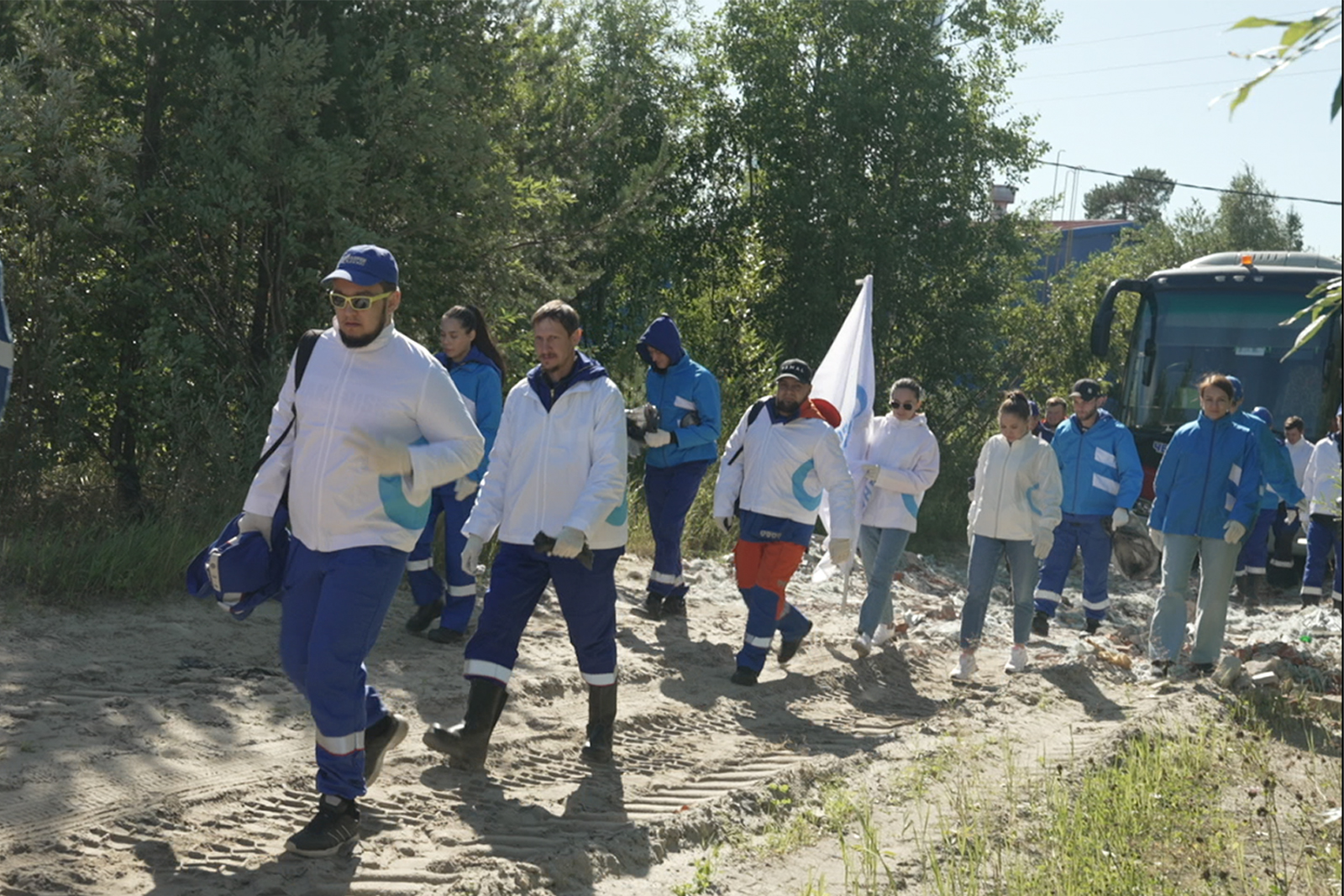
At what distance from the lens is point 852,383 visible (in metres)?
11.3

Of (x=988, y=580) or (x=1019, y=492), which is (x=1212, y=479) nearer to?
(x=1019, y=492)

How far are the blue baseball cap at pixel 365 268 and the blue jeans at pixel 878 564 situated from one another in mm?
5555

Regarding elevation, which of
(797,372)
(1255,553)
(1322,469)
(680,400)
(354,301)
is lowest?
(1255,553)

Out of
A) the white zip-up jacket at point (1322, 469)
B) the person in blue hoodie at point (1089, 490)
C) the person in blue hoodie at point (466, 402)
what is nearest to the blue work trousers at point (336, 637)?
the person in blue hoodie at point (466, 402)

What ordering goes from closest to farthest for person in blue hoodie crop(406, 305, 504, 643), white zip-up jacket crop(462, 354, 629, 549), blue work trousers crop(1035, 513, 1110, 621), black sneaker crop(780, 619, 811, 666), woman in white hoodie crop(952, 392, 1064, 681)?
white zip-up jacket crop(462, 354, 629, 549), person in blue hoodie crop(406, 305, 504, 643), black sneaker crop(780, 619, 811, 666), woman in white hoodie crop(952, 392, 1064, 681), blue work trousers crop(1035, 513, 1110, 621)

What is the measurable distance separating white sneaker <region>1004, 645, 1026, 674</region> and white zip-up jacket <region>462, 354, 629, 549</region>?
4627 mm

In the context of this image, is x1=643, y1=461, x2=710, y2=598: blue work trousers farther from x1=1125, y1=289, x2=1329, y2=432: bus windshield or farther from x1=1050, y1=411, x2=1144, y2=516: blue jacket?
x1=1125, y1=289, x2=1329, y2=432: bus windshield

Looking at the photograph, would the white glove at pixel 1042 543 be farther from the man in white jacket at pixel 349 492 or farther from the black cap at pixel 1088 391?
the man in white jacket at pixel 349 492

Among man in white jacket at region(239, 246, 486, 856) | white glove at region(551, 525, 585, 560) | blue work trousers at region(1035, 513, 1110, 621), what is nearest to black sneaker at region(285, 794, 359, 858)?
man in white jacket at region(239, 246, 486, 856)

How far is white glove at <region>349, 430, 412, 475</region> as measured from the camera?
5055mm

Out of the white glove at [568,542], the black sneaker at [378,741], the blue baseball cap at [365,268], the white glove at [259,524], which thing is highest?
the blue baseball cap at [365,268]

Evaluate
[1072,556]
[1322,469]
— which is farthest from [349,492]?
[1322,469]

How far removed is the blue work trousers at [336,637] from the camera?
498 centimetres

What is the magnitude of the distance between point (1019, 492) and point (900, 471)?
31.5 inches
